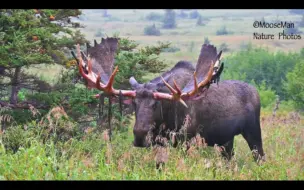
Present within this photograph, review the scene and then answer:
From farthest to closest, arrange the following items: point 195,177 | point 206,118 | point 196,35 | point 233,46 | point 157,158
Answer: point 196,35
point 233,46
point 206,118
point 157,158
point 195,177

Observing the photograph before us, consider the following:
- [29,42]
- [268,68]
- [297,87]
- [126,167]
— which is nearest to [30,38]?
[29,42]

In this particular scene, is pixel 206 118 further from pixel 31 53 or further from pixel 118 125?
pixel 31 53

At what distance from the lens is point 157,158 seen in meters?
6.70

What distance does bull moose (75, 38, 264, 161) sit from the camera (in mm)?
→ 8273

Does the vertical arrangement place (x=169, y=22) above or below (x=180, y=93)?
above

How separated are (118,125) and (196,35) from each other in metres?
57.2

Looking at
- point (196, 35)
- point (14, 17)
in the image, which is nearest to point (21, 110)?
point (14, 17)

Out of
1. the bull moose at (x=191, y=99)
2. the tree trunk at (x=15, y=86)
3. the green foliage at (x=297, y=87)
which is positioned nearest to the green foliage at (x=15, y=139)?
the bull moose at (x=191, y=99)

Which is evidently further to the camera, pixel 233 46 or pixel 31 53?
pixel 233 46

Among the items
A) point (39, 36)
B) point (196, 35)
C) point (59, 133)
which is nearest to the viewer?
point (59, 133)

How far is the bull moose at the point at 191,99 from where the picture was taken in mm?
8273

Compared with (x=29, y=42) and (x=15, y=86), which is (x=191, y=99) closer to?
(x=29, y=42)

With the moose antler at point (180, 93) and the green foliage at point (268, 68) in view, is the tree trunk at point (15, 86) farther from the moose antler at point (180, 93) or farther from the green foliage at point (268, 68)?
the green foliage at point (268, 68)

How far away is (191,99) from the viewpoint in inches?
340
